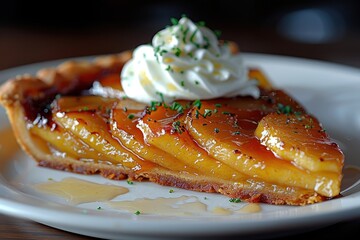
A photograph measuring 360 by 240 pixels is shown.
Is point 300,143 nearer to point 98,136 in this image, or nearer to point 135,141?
point 135,141

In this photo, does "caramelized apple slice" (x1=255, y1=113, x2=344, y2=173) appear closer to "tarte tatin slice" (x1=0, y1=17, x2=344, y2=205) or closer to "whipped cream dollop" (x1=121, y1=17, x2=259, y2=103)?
"tarte tatin slice" (x1=0, y1=17, x2=344, y2=205)

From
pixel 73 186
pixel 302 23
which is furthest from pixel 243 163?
pixel 302 23

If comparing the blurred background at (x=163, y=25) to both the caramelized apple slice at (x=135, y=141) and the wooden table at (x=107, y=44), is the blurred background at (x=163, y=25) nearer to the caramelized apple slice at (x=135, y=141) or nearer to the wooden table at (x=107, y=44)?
the wooden table at (x=107, y=44)

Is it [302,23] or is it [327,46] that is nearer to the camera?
[327,46]

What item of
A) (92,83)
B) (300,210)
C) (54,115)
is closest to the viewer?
(300,210)

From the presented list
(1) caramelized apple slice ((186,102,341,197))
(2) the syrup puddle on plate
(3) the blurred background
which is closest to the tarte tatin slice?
(1) caramelized apple slice ((186,102,341,197))

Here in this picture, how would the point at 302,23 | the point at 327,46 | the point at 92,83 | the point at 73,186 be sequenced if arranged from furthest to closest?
the point at 302,23, the point at 327,46, the point at 92,83, the point at 73,186

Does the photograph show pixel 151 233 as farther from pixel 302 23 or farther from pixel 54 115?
pixel 302 23

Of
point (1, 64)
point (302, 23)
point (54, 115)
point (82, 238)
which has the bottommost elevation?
point (82, 238)
